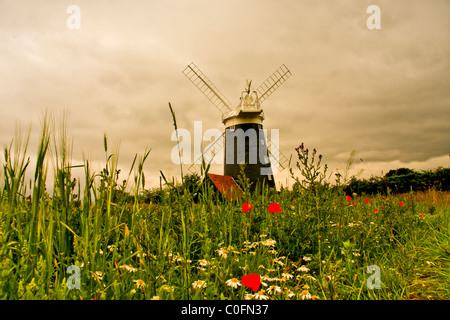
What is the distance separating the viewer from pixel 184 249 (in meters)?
2.49

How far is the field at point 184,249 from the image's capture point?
2.11 meters

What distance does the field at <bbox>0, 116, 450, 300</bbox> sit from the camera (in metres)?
2.11

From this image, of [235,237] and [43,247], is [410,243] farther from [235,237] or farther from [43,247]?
[43,247]

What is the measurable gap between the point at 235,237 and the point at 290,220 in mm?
746

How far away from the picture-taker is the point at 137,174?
109 inches
